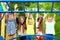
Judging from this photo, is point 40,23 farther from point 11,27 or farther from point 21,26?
point 11,27

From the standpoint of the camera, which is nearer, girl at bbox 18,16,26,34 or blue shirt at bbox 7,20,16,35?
blue shirt at bbox 7,20,16,35

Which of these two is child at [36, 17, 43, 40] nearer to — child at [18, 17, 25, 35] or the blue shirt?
child at [18, 17, 25, 35]

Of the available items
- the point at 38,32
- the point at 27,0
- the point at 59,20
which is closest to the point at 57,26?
the point at 59,20

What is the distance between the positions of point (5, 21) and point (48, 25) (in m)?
0.56

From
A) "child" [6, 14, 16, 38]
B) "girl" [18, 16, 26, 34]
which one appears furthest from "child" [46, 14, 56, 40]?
"child" [6, 14, 16, 38]

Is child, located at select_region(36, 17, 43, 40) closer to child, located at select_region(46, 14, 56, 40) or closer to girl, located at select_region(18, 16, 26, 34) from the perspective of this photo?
child, located at select_region(46, 14, 56, 40)

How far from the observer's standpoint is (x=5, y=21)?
148 inches

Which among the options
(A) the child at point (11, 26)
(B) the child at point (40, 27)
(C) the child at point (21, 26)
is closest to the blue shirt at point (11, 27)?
(A) the child at point (11, 26)

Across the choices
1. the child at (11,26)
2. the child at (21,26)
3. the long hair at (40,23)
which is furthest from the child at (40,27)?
the child at (11,26)

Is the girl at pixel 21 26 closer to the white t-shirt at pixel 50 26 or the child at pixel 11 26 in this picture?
the child at pixel 11 26

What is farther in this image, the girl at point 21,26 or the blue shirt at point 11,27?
the girl at point 21,26

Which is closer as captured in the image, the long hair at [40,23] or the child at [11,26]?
the child at [11,26]

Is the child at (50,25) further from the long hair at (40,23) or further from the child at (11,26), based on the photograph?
the child at (11,26)

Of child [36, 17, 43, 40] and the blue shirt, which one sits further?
child [36, 17, 43, 40]
